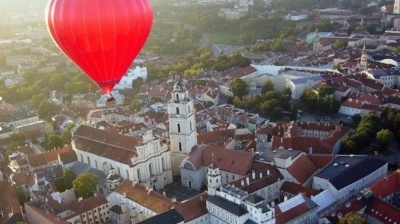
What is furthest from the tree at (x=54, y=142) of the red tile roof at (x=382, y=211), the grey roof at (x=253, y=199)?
the red tile roof at (x=382, y=211)

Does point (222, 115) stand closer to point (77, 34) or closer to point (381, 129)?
point (381, 129)

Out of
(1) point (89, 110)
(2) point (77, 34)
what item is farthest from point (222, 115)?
(2) point (77, 34)

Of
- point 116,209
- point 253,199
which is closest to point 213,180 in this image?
point 253,199

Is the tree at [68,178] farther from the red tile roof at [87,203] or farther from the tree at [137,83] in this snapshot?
the tree at [137,83]

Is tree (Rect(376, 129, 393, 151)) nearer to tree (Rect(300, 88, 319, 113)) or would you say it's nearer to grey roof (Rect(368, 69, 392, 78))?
tree (Rect(300, 88, 319, 113))

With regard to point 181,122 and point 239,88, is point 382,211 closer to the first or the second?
point 181,122

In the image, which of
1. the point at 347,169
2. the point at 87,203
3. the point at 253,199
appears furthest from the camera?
the point at 347,169
